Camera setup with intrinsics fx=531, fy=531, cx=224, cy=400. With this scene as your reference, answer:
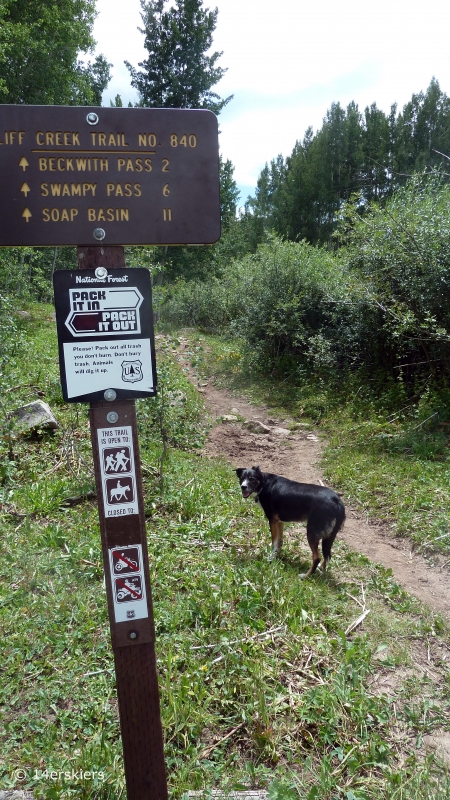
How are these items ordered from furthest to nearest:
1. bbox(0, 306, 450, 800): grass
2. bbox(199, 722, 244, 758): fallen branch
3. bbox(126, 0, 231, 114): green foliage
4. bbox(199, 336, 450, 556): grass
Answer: bbox(126, 0, 231, 114): green foliage < bbox(199, 336, 450, 556): grass < bbox(199, 722, 244, 758): fallen branch < bbox(0, 306, 450, 800): grass

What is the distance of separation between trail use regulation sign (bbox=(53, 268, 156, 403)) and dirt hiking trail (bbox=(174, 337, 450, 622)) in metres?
3.74

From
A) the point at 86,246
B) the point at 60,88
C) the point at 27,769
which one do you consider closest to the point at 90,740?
the point at 27,769

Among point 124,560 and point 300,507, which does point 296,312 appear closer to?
point 300,507

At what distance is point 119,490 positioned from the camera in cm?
223

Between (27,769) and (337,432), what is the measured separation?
8029 millimetres

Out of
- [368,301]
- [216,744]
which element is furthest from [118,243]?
[368,301]

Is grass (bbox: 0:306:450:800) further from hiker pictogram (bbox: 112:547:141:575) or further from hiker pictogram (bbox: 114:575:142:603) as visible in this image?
hiker pictogram (bbox: 112:547:141:575)

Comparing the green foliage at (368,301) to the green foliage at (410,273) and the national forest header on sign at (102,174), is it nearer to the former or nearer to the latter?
the green foliage at (410,273)

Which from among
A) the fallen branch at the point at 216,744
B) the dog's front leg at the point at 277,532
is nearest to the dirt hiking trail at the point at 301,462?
the dog's front leg at the point at 277,532

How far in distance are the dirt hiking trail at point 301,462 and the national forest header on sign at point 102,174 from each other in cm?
402

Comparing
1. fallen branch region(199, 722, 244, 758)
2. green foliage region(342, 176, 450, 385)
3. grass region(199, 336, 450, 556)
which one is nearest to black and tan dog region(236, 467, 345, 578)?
grass region(199, 336, 450, 556)

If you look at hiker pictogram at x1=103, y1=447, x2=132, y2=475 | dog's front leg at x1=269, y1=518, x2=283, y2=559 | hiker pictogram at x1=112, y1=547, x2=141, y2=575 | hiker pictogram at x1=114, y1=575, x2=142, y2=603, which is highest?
hiker pictogram at x1=103, y1=447, x2=132, y2=475

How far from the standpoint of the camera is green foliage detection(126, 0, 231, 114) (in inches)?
1053

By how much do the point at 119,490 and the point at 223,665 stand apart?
1.95m
